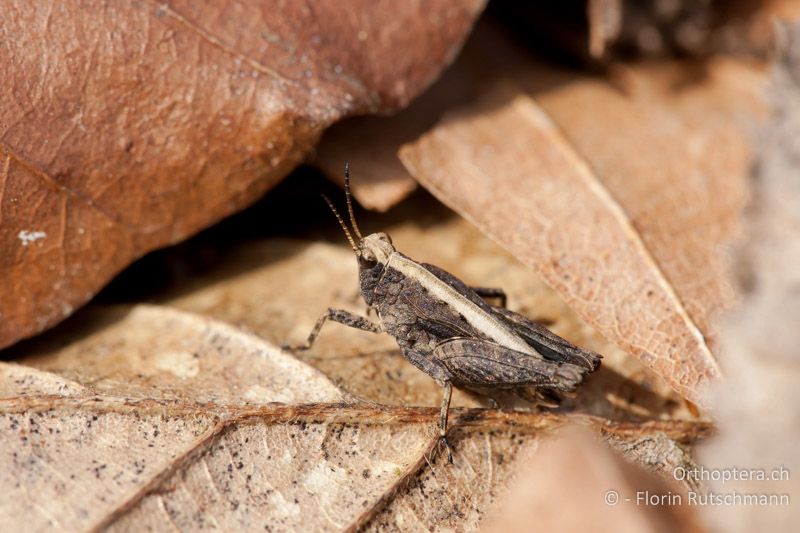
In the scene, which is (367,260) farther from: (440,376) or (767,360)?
(767,360)

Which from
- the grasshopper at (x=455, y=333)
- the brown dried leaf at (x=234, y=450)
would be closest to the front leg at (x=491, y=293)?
the grasshopper at (x=455, y=333)

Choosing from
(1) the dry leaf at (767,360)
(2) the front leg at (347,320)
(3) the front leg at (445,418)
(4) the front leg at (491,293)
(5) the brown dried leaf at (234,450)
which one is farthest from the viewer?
(4) the front leg at (491,293)

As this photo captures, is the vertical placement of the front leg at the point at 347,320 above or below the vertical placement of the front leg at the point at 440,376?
below

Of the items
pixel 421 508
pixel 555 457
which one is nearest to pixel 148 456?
pixel 421 508

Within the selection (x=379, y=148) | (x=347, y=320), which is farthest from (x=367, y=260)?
(x=379, y=148)

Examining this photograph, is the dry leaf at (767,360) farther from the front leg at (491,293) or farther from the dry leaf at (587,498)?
the front leg at (491,293)

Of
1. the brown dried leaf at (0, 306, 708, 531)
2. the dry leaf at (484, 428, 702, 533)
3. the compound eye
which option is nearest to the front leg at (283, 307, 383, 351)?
the compound eye

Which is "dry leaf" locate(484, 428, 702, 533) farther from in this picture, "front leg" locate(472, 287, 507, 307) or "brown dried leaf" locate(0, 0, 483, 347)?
"brown dried leaf" locate(0, 0, 483, 347)

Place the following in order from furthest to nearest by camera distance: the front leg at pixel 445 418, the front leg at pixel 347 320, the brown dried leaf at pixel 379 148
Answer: the brown dried leaf at pixel 379 148 < the front leg at pixel 347 320 < the front leg at pixel 445 418
